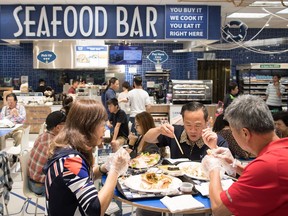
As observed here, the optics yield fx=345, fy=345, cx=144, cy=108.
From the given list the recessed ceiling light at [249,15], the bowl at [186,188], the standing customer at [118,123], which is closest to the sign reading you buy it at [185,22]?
the standing customer at [118,123]

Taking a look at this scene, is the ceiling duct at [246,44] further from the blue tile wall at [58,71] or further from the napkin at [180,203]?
the blue tile wall at [58,71]

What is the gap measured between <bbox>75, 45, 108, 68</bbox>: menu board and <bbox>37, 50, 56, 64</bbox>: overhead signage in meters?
0.79

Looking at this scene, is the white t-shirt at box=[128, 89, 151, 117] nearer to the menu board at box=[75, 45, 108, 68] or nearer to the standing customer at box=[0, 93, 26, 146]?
the standing customer at box=[0, 93, 26, 146]

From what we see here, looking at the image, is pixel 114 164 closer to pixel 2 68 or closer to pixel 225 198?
pixel 225 198

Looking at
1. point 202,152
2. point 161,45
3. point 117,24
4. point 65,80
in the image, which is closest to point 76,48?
point 65,80

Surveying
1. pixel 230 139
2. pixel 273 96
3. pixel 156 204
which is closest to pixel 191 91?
pixel 273 96

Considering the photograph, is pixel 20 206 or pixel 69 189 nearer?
pixel 69 189

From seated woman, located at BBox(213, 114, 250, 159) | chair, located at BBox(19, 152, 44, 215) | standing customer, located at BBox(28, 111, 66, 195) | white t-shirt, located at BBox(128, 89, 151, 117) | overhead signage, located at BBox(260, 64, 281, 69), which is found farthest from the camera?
overhead signage, located at BBox(260, 64, 281, 69)

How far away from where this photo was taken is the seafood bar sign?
223 inches

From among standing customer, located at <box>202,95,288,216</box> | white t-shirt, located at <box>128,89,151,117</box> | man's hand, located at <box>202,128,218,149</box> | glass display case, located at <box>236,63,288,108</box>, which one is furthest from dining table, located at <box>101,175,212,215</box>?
glass display case, located at <box>236,63,288,108</box>

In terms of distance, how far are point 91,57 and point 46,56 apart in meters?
1.44

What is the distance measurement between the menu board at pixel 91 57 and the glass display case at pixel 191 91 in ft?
9.05

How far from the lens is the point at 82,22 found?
5.72 m

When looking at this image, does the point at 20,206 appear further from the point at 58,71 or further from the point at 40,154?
the point at 58,71
